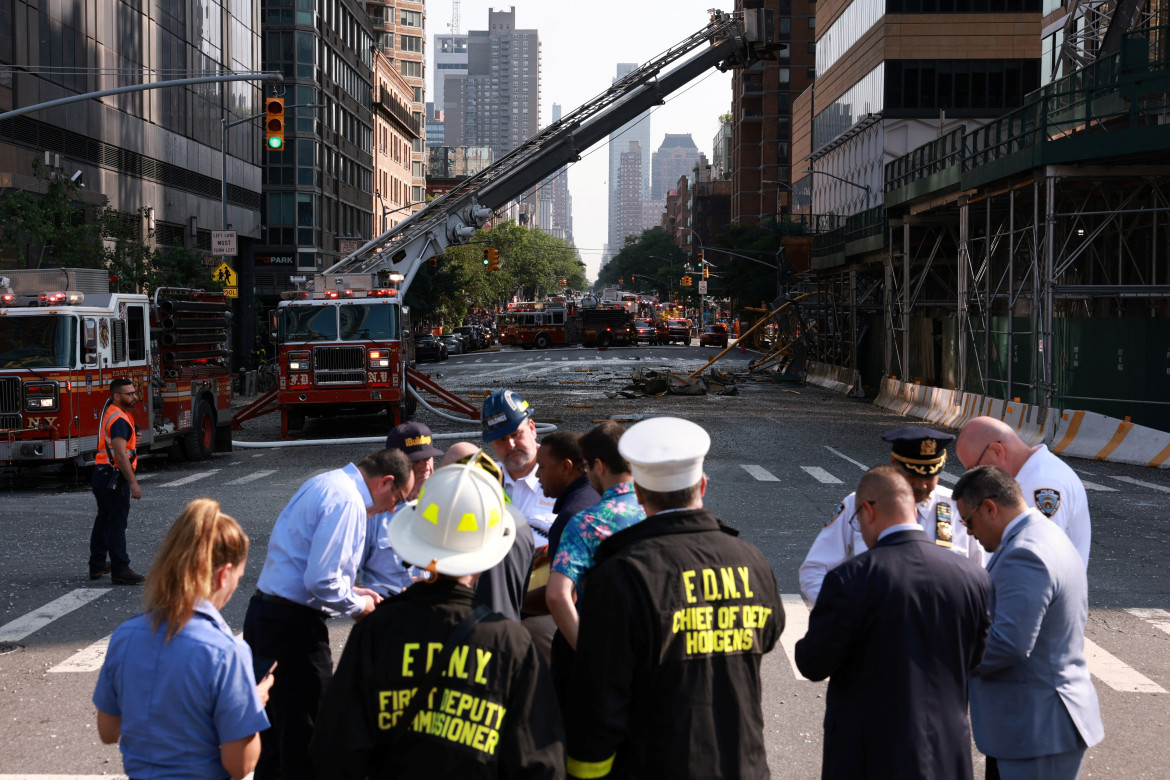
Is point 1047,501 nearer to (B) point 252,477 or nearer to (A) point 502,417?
(A) point 502,417

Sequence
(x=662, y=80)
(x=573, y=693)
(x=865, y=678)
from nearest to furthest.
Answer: (x=573, y=693) < (x=865, y=678) < (x=662, y=80)

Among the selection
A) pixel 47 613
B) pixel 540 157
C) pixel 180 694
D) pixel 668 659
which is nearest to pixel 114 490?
pixel 47 613

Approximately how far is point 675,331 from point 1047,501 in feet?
255

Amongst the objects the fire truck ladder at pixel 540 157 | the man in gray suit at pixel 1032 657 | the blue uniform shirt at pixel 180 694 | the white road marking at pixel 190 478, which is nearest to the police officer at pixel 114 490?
the white road marking at pixel 190 478

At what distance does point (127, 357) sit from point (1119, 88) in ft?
58.8

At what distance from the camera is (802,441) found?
2330 cm

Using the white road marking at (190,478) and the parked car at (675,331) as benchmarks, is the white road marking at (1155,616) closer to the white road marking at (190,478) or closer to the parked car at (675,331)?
the white road marking at (190,478)

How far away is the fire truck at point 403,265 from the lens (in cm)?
2414

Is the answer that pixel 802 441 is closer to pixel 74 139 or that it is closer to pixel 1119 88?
pixel 1119 88

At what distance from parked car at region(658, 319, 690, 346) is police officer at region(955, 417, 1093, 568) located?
76984 millimetres

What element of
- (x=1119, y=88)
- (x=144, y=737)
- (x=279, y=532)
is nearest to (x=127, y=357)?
(x=279, y=532)

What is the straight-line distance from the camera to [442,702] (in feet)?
11.1

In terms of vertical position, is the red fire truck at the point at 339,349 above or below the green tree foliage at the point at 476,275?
below

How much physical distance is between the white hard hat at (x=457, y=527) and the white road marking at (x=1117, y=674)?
5.43 m
